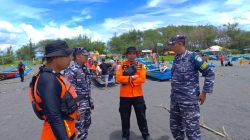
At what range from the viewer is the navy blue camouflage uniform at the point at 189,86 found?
3.70 metres

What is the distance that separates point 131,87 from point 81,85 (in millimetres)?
1030

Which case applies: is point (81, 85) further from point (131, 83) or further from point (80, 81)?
point (131, 83)

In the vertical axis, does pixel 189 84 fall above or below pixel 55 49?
below

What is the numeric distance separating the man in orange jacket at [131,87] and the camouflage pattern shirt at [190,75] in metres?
0.93

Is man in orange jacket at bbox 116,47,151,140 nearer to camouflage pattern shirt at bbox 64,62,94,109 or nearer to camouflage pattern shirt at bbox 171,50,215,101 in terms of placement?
camouflage pattern shirt at bbox 64,62,94,109

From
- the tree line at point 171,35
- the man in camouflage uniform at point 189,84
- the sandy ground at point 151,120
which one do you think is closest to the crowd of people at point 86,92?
the man in camouflage uniform at point 189,84

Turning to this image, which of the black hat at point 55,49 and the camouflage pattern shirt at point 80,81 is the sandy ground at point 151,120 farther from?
the black hat at point 55,49

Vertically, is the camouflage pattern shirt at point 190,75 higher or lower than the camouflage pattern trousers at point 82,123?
higher

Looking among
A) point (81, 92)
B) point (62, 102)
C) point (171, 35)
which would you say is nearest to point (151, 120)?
point (81, 92)

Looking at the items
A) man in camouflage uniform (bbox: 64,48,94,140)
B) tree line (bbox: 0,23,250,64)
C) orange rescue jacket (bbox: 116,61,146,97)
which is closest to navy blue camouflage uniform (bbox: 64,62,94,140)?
man in camouflage uniform (bbox: 64,48,94,140)

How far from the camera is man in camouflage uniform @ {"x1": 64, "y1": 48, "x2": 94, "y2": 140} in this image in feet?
12.9

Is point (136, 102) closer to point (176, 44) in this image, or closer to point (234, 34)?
point (176, 44)

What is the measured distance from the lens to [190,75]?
148 inches

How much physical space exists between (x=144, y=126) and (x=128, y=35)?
8104 centimetres
